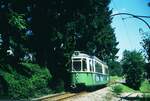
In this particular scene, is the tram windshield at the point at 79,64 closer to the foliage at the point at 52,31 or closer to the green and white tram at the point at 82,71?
the green and white tram at the point at 82,71

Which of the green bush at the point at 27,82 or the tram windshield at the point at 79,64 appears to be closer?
the green bush at the point at 27,82

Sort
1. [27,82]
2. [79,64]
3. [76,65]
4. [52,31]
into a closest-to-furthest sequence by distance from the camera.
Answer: [27,82] → [52,31] → [79,64] → [76,65]

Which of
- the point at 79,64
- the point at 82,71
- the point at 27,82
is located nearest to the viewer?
the point at 27,82

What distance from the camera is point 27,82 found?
25531mm

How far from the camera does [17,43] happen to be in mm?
27484

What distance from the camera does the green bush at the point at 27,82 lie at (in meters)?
23.3

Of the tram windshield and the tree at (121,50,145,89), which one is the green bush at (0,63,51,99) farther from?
the tree at (121,50,145,89)

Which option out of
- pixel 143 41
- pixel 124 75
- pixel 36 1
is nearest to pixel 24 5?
pixel 36 1

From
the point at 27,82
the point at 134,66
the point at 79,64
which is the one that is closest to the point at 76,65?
the point at 79,64

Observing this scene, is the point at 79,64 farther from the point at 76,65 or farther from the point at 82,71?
the point at 82,71

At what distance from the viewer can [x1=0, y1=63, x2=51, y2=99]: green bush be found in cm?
2334

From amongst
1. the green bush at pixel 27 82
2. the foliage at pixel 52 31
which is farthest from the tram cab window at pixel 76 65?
the green bush at pixel 27 82

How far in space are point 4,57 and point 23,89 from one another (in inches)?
99.8

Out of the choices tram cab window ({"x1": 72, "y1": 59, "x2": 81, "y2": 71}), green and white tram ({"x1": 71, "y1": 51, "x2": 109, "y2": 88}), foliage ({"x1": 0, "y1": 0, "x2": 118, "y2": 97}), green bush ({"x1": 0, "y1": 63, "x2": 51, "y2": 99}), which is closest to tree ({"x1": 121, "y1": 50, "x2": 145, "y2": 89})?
foliage ({"x1": 0, "y1": 0, "x2": 118, "y2": 97})
